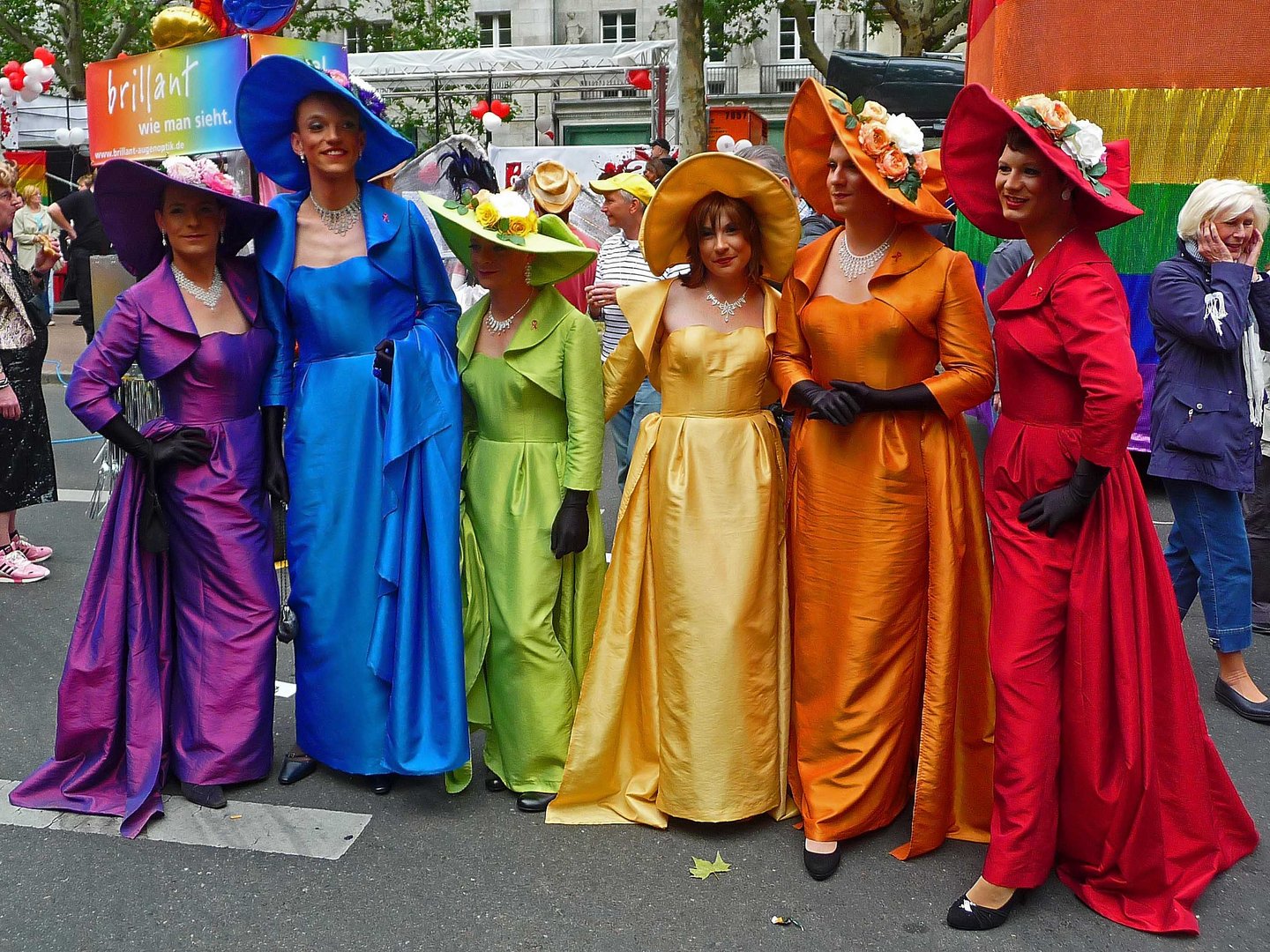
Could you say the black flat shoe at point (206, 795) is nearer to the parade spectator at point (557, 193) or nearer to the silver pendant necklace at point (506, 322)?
the silver pendant necklace at point (506, 322)

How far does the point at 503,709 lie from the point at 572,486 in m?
0.73

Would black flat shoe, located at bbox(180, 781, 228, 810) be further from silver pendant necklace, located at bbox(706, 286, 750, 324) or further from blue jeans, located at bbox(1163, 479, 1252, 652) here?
blue jeans, located at bbox(1163, 479, 1252, 652)

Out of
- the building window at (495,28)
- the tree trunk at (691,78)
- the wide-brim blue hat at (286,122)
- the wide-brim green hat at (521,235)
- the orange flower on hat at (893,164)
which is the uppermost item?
the building window at (495,28)

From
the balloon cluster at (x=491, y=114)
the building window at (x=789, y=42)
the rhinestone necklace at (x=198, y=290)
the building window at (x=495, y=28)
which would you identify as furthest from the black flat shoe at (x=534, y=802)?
the building window at (x=789, y=42)

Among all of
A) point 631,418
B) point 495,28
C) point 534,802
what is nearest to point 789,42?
point 495,28

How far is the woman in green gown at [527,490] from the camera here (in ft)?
11.5

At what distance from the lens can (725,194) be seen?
3355mm

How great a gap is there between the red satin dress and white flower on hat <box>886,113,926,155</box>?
46 cm

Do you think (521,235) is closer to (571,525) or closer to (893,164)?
(571,525)

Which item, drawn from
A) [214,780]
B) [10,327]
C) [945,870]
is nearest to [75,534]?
[10,327]

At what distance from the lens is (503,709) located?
11.9 ft

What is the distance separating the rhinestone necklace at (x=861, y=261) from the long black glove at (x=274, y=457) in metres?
1.78

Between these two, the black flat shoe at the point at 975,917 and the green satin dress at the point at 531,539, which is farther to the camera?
the green satin dress at the point at 531,539

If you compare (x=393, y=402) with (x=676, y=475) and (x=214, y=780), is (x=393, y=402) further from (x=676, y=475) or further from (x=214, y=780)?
(x=214, y=780)
